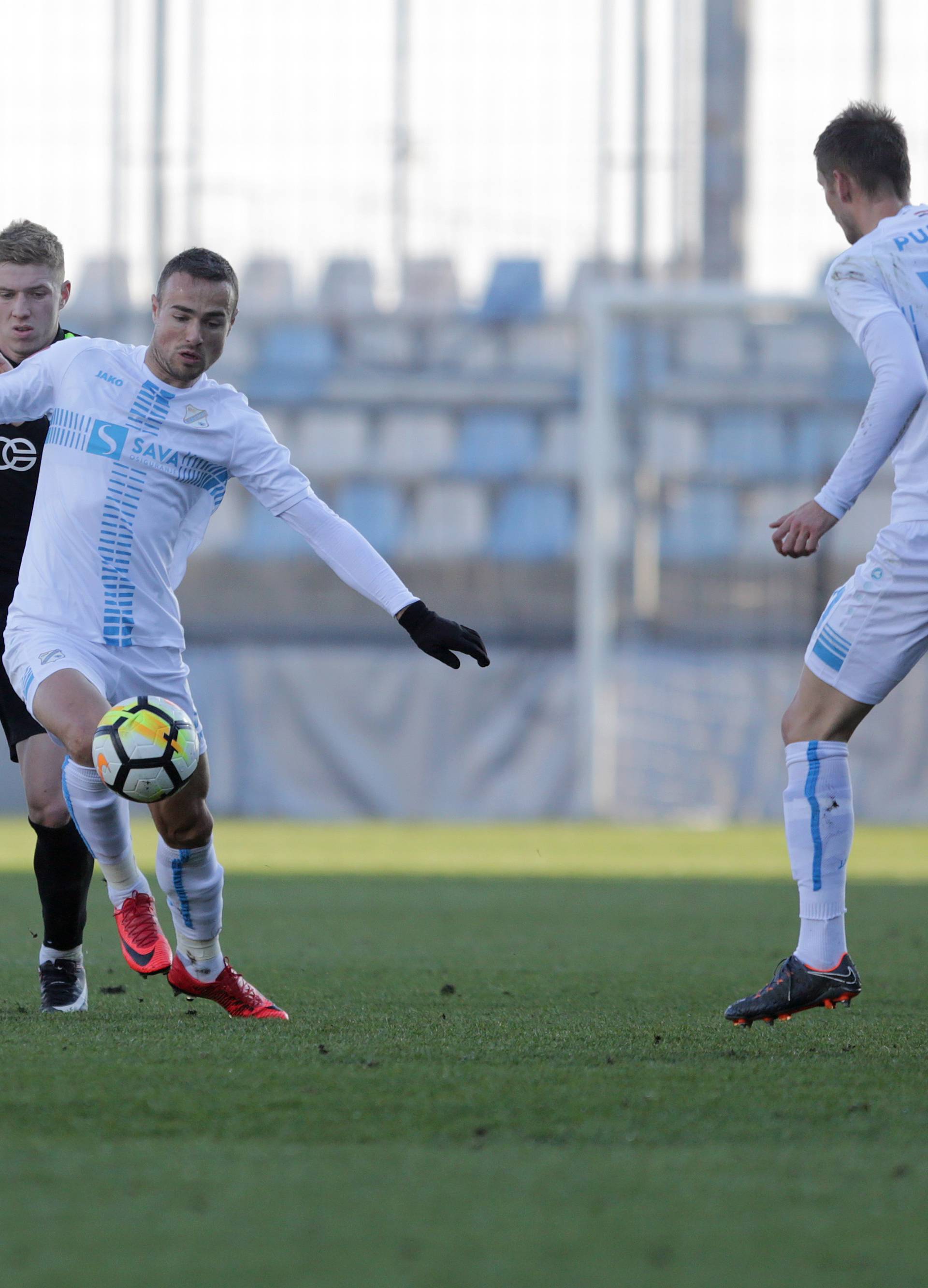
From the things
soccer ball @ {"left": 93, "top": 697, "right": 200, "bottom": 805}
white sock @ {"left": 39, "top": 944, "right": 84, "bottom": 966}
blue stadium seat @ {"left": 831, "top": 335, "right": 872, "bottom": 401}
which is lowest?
white sock @ {"left": 39, "top": 944, "right": 84, "bottom": 966}

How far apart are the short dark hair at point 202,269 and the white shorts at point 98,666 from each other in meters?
0.88

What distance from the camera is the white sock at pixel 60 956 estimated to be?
4465 millimetres

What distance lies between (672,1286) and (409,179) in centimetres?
2140

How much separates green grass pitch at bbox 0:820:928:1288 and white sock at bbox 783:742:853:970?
311mm

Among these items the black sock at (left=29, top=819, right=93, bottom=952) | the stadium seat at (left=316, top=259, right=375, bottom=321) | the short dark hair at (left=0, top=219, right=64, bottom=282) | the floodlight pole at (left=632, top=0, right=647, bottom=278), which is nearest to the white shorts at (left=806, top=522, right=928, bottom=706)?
the black sock at (left=29, top=819, right=93, bottom=952)

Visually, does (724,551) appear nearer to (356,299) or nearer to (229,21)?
(356,299)

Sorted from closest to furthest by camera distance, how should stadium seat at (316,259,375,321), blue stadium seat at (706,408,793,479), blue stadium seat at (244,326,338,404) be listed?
blue stadium seat at (706,408,793,479), blue stadium seat at (244,326,338,404), stadium seat at (316,259,375,321)

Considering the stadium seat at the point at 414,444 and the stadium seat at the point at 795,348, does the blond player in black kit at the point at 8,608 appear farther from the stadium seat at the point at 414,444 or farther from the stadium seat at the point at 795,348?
the stadium seat at the point at 414,444

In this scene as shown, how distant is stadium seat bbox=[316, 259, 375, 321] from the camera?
21.1 m

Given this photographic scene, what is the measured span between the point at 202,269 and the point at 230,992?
5.74 feet

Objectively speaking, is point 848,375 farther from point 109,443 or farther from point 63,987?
point 63,987

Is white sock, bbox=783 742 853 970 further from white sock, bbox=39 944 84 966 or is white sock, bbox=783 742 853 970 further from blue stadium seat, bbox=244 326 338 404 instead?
blue stadium seat, bbox=244 326 338 404

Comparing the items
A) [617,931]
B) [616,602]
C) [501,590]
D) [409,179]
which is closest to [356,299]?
[409,179]

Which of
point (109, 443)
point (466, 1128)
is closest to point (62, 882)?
point (109, 443)
